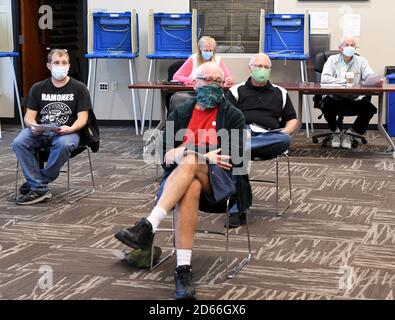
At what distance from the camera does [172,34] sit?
28.4ft

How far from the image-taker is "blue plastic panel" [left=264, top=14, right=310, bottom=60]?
845 centimetres

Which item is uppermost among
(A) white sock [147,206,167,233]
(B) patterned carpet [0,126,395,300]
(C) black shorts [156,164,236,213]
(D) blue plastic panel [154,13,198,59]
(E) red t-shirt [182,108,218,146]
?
(D) blue plastic panel [154,13,198,59]

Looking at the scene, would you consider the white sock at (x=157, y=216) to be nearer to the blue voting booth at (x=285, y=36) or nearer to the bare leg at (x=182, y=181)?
the bare leg at (x=182, y=181)

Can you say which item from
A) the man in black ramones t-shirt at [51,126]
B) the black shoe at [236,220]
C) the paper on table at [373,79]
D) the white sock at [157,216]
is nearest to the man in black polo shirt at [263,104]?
the black shoe at [236,220]

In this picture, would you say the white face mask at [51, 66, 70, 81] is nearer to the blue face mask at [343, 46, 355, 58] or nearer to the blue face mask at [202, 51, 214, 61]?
the blue face mask at [202, 51, 214, 61]

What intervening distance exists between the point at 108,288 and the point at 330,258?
1.28 m

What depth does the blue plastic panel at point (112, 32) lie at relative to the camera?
344 inches

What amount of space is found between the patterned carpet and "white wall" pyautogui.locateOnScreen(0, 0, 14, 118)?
3.01m

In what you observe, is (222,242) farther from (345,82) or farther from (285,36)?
(285,36)

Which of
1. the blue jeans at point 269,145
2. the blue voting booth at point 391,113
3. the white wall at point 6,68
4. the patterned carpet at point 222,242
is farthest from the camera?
the white wall at point 6,68

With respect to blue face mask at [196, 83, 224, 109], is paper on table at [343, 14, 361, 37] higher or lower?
higher

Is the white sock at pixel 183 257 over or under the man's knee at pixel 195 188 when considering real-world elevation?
under

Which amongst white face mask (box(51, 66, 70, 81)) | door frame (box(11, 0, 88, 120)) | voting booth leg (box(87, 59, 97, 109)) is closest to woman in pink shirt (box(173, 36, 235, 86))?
white face mask (box(51, 66, 70, 81))

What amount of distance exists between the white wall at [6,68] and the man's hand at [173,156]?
613 cm
